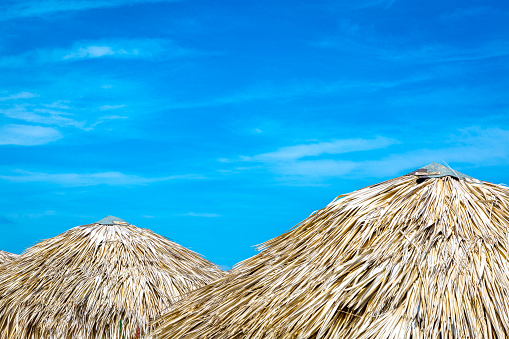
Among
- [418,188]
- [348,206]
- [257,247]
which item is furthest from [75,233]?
[418,188]

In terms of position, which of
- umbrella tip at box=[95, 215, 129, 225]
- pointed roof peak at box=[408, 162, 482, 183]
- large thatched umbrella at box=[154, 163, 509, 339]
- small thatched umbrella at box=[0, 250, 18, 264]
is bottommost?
large thatched umbrella at box=[154, 163, 509, 339]

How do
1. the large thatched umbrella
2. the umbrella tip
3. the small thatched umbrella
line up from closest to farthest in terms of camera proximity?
the large thatched umbrella
the umbrella tip
the small thatched umbrella

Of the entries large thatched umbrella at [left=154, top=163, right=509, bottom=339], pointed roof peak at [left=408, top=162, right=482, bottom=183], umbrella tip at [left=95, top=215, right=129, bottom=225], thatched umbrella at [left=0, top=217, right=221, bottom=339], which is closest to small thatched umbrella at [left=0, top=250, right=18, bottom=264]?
thatched umbrella at [left=0, top=217, right=221, bottom=339]

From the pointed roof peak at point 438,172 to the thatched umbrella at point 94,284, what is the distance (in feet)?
13.1

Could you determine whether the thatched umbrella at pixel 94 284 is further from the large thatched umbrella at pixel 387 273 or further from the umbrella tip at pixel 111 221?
the large thatched umbrella at pixel 387 273

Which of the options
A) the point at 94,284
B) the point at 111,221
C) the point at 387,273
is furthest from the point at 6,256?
the point at 387,273

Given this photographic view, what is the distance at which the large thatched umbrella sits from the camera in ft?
11.2

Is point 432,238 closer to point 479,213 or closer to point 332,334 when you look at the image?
point 479,213

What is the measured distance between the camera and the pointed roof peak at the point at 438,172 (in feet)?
13.9

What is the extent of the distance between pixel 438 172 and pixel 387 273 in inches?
46.0

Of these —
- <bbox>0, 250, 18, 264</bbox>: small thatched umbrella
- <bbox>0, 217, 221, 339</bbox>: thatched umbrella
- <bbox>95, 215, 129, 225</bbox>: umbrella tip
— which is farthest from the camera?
<bbox>0, 250, 18, 264</bbox>: small thatched umbrella

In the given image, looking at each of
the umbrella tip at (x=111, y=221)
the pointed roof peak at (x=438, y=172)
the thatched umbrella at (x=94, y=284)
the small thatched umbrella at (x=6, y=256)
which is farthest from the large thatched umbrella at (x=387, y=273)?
the small thatched umbrella at (x=6, y=256)

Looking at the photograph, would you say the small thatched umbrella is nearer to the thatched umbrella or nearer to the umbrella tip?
the thatched umbrella

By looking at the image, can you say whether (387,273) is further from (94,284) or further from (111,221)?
(111,221)
